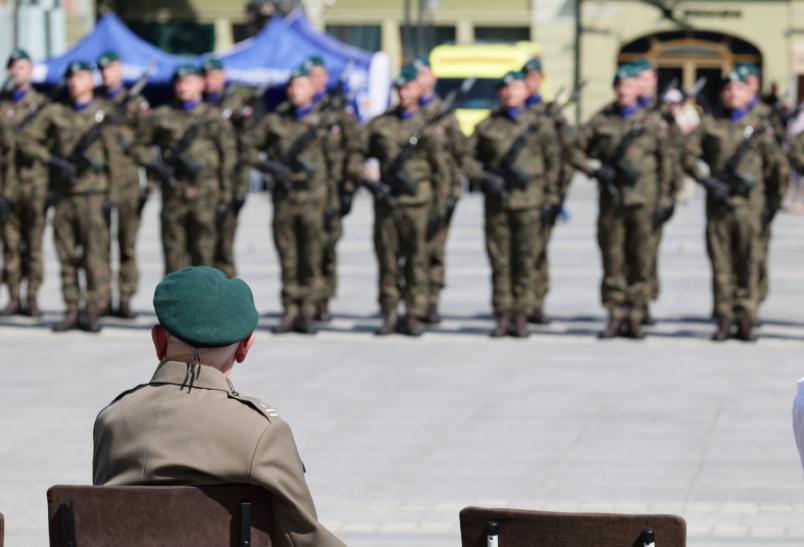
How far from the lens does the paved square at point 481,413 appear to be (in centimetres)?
839

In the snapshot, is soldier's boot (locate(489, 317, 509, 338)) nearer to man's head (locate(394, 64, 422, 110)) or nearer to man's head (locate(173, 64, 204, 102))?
man's head (locate(394, 64, 422, 110))

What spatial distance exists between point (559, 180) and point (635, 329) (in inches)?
48.0

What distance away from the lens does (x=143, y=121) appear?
575 inches

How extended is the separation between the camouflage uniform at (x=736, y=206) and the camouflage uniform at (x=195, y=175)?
132 inches

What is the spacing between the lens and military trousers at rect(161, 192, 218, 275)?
567 inches

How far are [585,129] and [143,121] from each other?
3278 millimetres

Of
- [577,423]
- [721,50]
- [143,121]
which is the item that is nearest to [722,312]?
[577,423]

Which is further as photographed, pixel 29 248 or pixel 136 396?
pixel 29 248

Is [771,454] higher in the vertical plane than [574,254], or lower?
higher

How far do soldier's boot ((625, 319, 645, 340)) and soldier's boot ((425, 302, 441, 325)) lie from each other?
1.53 meters

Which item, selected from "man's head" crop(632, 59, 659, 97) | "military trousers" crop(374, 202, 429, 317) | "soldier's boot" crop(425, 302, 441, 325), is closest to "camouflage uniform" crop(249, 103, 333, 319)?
"military trousers" crop(374, 202, 429, 317)

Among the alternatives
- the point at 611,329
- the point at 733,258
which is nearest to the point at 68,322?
the point at 611,329

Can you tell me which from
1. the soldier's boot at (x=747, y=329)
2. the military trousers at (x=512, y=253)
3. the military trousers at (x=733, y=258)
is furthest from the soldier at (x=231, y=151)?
the soldier's boot at (x=747, y=329)

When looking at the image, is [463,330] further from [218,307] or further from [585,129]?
[218,307]
